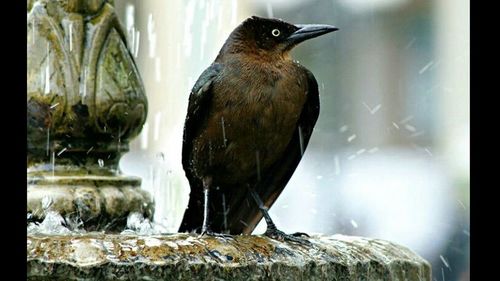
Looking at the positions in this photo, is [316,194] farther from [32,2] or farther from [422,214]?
[32,2]

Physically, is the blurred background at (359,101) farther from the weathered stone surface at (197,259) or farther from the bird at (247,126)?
the weathered stone surface at (197,259)

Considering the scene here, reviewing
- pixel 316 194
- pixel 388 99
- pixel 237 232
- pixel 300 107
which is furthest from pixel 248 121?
pixel 388 99

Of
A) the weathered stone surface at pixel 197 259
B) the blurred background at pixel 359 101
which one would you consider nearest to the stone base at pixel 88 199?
the weathered stone surface at pixel 197 259

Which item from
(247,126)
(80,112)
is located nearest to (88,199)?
(80,112)

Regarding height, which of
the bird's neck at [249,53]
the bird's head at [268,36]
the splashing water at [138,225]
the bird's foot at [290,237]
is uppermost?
the bird's head at [268,36]

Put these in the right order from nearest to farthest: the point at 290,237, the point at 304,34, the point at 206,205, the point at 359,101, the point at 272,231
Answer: the point at 290,237 < the point at 272,231 < the point at 206,205 < the point at 304,34 < the point at 359,101

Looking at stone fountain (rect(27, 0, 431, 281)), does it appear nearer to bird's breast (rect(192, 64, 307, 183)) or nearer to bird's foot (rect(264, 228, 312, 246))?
bird's foot (rect(264, 228, 312, 246))

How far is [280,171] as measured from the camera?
16.5ft

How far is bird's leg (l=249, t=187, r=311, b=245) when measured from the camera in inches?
161

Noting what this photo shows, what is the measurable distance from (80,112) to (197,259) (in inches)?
70.4

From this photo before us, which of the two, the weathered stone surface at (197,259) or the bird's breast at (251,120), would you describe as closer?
the weathered stone surface at (197,259)

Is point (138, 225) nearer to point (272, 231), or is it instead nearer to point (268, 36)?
point (272, 231)

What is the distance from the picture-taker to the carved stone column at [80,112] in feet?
16.1
